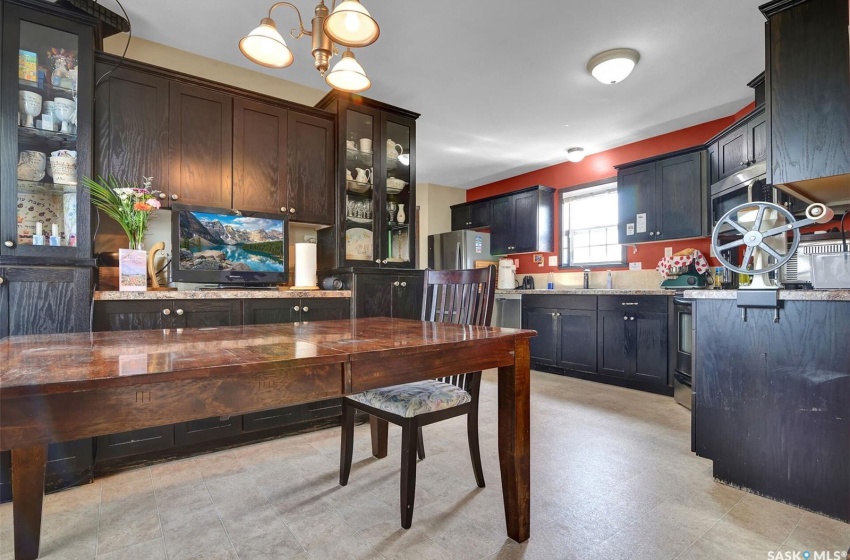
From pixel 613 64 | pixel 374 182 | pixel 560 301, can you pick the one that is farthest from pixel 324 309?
pixel 560 301

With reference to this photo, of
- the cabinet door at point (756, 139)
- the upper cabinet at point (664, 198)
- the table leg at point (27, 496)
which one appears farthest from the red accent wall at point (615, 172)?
the table leg at point (27, 496)

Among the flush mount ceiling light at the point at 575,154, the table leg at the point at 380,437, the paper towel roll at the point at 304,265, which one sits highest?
the flush mount ceiling light at the point at 575,154

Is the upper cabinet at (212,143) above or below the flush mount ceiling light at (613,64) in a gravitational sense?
below

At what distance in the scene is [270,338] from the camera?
4.46ft

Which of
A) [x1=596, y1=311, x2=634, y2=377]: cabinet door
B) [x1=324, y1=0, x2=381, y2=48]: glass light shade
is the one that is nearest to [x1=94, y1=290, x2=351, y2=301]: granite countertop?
[x1=324, y1=0, x2=381, y2=48]: glass light shade

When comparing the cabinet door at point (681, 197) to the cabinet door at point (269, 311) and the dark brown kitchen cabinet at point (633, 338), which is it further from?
the cabinet door at point (269, 311)

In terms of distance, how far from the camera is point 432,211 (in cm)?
660

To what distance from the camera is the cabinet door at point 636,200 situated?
14.0ft

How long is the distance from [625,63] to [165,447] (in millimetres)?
3919

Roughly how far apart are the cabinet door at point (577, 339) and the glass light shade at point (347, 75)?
3455 mm

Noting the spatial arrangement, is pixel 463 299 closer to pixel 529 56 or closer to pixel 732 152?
pixel 529 56

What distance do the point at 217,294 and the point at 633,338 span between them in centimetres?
369

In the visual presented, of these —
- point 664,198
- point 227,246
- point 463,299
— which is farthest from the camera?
point 664,198

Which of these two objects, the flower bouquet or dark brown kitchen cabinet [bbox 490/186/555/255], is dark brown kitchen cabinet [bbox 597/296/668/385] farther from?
the flower bouquet
